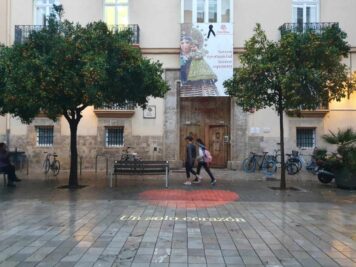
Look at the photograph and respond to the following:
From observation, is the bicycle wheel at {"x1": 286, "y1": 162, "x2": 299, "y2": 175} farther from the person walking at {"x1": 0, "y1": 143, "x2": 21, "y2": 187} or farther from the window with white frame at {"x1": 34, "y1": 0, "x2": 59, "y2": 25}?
the window with white frame at {"x1": 34, "y1": 0, "x2": 59, "y2": 25}

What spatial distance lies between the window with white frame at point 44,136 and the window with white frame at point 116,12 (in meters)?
5.88

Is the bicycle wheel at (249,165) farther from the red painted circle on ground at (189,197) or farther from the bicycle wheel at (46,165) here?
the bicycle wheel at (46,165)

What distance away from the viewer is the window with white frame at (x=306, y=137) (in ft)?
72.8

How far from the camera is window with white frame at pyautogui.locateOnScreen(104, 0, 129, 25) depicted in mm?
22406

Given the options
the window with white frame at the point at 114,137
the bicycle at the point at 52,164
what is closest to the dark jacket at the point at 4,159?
the bicycle at the point at 52,164

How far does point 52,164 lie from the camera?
68.4 ft

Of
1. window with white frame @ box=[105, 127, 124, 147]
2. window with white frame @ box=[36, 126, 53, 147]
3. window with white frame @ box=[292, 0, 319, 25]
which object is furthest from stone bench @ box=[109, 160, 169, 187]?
window with white frame @ box=[292, 0, 319, 25]

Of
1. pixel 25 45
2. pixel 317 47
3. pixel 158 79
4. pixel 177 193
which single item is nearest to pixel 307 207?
pixel 177 193

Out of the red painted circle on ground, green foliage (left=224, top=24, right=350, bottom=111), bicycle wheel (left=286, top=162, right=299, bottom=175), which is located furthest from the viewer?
bicycle wheel (left=286, top=162, right=299, bottom=175)

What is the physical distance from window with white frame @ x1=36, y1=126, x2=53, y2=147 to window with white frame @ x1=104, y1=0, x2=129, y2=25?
5.88 meters

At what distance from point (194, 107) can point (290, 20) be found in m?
6.04

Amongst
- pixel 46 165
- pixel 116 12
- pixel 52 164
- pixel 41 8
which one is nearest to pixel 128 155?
pixel 52 164

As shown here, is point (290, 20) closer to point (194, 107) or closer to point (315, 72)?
point (194, 107)

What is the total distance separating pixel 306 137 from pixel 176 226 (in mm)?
15037
